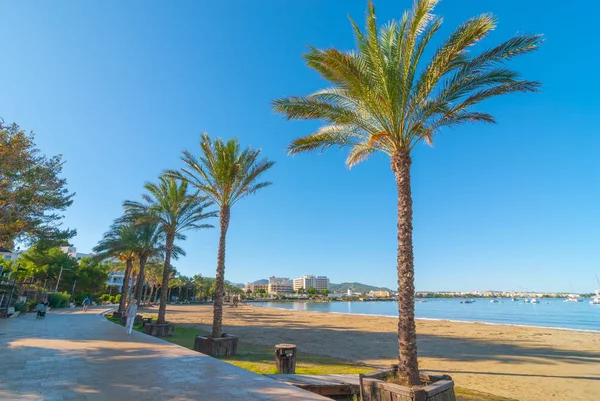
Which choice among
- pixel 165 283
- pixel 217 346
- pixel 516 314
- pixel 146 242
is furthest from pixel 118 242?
pixel 516 314

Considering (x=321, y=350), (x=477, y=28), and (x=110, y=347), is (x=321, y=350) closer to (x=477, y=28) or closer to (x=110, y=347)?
(x=110, y=347)

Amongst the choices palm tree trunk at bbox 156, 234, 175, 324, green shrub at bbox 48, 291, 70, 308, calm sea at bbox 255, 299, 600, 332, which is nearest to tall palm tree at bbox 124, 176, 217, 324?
palm tree trunk at bbox 156, 234, 175, 324

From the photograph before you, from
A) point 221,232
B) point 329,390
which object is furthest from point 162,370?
point 221,232

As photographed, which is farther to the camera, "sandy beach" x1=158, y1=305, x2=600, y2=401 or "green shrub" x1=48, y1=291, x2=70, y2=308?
"green shrub" x1=48, y1=291, x2=70, y2=308

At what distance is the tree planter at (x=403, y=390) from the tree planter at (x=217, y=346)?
6.70 metres

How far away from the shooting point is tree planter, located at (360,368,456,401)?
467cm

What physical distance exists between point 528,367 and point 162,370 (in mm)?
12968

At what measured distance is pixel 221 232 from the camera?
41.8 ft

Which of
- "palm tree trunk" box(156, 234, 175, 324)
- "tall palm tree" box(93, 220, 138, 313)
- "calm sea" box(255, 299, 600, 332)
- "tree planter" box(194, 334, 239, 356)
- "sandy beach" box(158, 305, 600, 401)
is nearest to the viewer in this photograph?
"sandy beach" box(158, 305, 600, 401)

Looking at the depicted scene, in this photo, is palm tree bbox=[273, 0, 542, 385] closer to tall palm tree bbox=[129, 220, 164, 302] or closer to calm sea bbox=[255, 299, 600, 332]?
tall palm tree bbox=[129, 220, 164, 302]

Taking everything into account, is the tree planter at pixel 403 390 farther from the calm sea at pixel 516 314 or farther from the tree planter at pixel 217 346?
the calm sea at pixel 516 314

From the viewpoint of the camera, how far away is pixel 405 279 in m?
6.03

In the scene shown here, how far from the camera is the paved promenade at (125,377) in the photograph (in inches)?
188

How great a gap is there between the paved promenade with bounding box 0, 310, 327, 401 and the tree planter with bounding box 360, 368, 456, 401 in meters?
1.01
